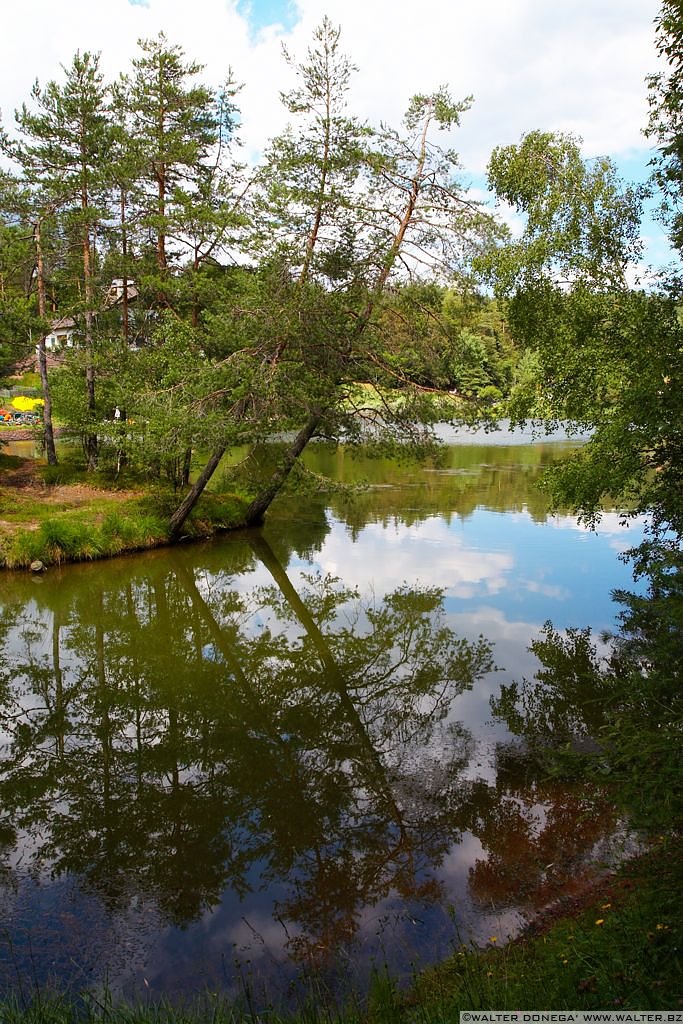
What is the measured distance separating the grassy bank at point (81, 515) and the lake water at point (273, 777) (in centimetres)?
64

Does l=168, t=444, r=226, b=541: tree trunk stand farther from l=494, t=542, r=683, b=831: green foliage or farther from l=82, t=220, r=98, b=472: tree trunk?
l=494, t=542, r=683, b=831: green foliage

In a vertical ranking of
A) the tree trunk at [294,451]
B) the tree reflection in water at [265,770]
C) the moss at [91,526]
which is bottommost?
the tree reflection in water at [265,770]

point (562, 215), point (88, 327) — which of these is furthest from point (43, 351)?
point (562, 215)

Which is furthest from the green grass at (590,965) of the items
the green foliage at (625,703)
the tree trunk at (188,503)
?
the tree trunk at (188,503)

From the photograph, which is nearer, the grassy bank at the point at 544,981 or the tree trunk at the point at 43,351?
the grassy bank at the point at 544,981

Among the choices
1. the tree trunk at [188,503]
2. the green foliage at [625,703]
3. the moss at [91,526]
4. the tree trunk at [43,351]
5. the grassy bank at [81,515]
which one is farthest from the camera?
the tree trunk at [43,351]

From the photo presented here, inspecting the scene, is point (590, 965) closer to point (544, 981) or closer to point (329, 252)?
point (544, 981)

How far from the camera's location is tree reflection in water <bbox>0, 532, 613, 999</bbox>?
575cm

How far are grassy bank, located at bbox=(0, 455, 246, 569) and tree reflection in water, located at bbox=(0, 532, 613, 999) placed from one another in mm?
2731

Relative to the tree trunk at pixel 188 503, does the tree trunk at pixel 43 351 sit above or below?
above

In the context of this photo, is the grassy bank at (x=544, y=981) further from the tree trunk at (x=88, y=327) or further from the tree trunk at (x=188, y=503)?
the tree trunk at (x=88, y=327)

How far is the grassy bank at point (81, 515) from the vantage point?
1544 centimetres

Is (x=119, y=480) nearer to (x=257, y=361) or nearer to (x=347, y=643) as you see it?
(x=257, y=361)

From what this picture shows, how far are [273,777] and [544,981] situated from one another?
3.83 metres
